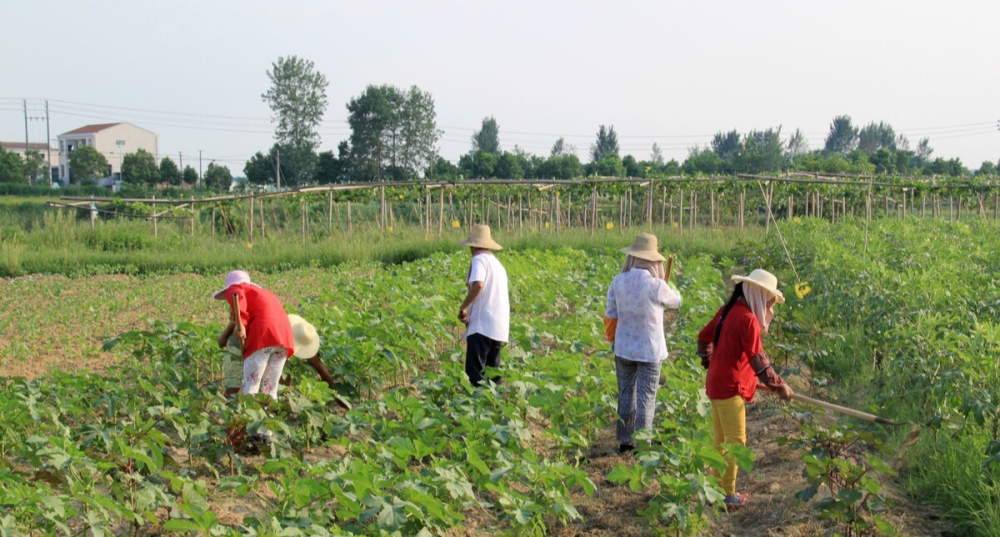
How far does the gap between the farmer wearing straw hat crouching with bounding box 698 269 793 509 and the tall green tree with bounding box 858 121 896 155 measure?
11557cm

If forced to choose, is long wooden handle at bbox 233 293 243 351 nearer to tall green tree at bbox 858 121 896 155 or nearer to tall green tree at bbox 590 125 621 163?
tall green tree at bbox 590 125 621 163

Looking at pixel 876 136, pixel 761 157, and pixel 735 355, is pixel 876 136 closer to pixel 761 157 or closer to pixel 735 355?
pixel 761 157

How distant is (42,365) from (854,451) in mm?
7226

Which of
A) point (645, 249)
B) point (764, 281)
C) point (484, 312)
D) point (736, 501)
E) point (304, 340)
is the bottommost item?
point (736, 501)

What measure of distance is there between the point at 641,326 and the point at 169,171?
205 ft

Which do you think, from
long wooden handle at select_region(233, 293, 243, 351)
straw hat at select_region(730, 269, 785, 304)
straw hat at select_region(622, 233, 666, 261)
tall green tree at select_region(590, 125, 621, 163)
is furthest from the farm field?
tall green tree at select_region(590, 125, 621, 163)

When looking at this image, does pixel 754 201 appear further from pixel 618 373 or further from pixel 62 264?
pixel 618 373

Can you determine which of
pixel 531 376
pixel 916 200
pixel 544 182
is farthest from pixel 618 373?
pixel 916 200

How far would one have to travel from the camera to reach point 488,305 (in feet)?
22.2

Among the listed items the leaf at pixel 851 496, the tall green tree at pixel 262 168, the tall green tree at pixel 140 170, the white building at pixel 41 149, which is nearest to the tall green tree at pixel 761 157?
the tall green tree at pixel 262 168

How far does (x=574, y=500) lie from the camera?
5359 millimetres

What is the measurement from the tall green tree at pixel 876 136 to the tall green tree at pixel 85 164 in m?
88.7

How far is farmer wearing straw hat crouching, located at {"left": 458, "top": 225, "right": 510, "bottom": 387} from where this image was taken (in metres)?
6.73

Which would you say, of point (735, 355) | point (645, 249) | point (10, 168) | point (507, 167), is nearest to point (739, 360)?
point (735, 355)
